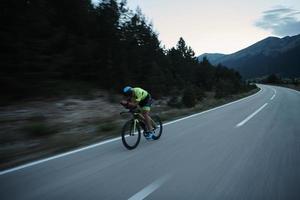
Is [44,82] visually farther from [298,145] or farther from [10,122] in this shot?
[298,145]

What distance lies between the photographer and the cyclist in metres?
6.67

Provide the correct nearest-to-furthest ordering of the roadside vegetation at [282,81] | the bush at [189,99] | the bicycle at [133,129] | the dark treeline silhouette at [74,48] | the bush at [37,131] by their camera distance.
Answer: the bicycle at [133,129], the bush at [37,131], the dark treeline silhouette at [74,48], the bush at [189,99], the roadside vegetation at [282,81]

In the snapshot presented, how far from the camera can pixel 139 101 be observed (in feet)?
22.6

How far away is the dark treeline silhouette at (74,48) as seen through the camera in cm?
1391

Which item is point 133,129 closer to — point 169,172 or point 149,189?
point 169,172

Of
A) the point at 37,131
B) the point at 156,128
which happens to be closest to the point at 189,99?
the point at 156,128

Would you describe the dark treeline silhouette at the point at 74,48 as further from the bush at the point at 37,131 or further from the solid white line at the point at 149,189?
the solid white line at the point at 149,189

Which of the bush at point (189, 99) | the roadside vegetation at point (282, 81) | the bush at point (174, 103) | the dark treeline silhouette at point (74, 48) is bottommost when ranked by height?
the roadside vegetation at point (282, 81)

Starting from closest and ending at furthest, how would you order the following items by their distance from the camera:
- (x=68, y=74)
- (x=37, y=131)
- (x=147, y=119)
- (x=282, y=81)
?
(x=147, y=119)
(x=37, y=131)
(x=68, y=74)
(x=282, y=81)

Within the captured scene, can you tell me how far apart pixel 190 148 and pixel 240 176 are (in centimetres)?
208

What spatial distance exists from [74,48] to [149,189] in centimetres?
2232

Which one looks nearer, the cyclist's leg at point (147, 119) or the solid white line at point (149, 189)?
the solid white line at point (149, 189)

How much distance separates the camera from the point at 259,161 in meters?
5.20

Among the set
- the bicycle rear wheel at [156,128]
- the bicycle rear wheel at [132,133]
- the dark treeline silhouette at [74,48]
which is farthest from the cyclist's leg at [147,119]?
the dark treeline silhouette at [74,48]
